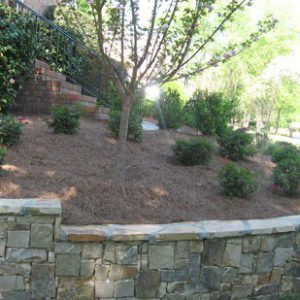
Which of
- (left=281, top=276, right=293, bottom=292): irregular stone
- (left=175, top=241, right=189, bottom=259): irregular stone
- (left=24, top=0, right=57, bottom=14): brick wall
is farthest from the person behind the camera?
(left=24, top=0, right=57, bottom=14): brick wall

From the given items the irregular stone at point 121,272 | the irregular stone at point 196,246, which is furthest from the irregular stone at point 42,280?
the irregular stone at point 196,246

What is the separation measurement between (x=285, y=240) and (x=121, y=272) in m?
1.73

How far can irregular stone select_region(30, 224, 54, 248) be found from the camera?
351 cm

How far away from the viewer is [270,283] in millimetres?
4270

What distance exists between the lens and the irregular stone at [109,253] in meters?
3.62

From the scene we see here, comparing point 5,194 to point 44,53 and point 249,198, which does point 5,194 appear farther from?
point 44,53

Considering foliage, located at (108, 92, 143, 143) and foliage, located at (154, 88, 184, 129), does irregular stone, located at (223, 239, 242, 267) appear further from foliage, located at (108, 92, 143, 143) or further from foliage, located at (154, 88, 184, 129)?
foliage, located at (154, 88, 184, 129)

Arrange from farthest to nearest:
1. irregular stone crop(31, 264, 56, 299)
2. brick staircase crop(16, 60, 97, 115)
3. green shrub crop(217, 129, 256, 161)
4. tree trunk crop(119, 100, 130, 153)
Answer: brick staircase crop(16, 60, 97, 115) < green shrub crop(217, 129, 256, 161) < tree trunk crop(119, 100, 130, 153) < irregular stone crop(31, 264, 56, 299)

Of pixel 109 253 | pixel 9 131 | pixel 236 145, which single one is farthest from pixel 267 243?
pixel 9 131

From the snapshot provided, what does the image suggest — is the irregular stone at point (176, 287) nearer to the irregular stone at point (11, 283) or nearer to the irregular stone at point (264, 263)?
the irregular stone at point (264, 263)

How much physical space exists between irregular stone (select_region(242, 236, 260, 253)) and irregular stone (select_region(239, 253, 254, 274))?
5 cm

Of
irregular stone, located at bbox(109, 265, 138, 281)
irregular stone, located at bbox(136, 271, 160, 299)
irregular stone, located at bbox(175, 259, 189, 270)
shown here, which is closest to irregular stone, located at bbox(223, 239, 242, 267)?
irregular stone, located at bbox(175, 259, 189, 270)

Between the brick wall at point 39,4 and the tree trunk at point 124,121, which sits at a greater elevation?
the brick wall at point 39,4

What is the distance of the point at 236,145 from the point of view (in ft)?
21.6
